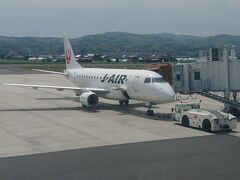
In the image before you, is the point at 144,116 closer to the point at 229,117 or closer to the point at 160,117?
the point at 160,117

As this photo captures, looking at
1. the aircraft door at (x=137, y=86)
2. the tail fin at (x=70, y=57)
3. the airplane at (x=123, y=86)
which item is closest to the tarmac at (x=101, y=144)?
the airplane at (x=123, y=86)

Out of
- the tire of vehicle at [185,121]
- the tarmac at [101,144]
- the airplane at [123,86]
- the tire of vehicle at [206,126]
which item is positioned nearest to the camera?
the tarmac at [101,144]

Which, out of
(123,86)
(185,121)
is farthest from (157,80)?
(185,121)

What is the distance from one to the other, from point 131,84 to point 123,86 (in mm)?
1332

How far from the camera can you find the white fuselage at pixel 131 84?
31712mm

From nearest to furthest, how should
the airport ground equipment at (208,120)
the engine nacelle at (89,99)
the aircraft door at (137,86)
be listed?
the airport ground equipment at (208,120) → the aircraft door at (137,86) → the engine nacelle at (89,99)

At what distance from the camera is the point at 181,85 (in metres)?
32.8

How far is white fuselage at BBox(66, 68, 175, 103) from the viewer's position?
3171 cm

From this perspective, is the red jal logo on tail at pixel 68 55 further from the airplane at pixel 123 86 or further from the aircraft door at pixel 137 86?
the aircraft door at pixel 137 86

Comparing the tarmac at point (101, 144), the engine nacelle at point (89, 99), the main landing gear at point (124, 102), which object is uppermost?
the engine nacelle at point (89, 99)

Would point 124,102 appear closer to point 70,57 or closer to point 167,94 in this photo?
point 167,94

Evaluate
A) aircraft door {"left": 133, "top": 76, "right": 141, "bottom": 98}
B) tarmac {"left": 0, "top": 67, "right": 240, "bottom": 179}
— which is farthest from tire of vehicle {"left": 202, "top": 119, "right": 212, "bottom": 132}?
aircraft door {"left": 133, "top": 76, "right": 141, "bottom": 98}

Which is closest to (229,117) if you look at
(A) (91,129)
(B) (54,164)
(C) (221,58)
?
(C) (221,58)

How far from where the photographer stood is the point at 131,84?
34.6 meters
